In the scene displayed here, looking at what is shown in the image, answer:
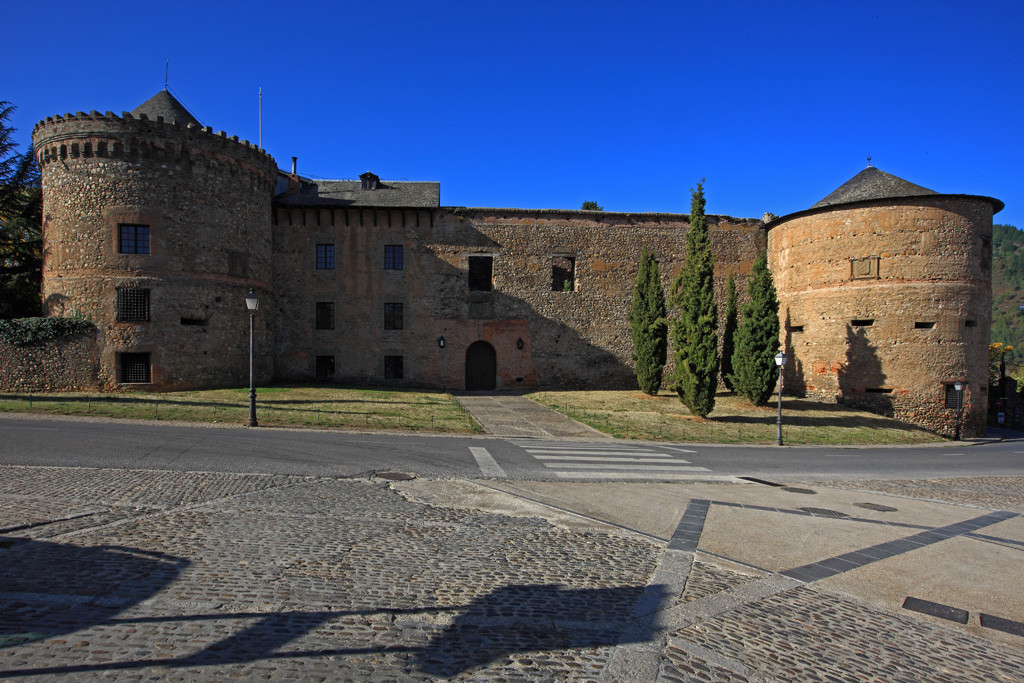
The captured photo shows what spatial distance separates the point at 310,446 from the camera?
12.5m

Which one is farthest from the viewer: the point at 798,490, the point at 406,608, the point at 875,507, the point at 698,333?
the point at 698,333

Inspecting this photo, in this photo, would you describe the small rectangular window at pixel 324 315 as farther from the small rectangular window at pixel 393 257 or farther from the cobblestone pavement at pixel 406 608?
the cobblestone pavement at pixel 406 608

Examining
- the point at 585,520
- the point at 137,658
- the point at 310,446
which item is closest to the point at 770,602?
the point at 585,520

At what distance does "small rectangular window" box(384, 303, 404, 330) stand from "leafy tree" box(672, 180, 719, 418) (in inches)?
546

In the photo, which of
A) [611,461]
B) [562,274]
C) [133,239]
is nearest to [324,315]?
[133,239]

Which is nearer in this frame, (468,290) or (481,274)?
(468,290)

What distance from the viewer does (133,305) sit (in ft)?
70.7

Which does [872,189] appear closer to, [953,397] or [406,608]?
[953,397]

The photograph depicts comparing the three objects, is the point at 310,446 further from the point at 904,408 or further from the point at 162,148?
the point at 904,408

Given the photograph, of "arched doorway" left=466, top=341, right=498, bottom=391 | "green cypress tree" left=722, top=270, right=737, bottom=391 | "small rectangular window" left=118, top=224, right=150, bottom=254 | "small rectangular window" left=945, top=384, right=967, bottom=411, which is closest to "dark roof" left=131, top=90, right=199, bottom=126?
"small rectangular window" left=118, top=224, right=150, bottom=254

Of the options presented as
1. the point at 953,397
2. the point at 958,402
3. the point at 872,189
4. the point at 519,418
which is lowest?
the point at 519,418

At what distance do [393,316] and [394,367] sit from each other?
262cm

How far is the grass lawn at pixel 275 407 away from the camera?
1638 cm

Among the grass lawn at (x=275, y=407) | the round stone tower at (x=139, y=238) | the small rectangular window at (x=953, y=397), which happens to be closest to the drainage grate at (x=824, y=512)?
the grass lawn at (x=275, y=407)
